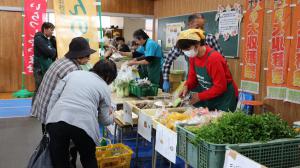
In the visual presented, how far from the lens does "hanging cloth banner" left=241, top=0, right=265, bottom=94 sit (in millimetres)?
4801

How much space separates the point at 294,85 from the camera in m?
4.11

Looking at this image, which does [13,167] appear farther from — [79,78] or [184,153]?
[184,153]

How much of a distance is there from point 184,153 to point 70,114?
0.87 meters

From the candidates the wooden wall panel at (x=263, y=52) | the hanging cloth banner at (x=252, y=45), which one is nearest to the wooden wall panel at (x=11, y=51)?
the wooden wall panel at (x=263, y=52)

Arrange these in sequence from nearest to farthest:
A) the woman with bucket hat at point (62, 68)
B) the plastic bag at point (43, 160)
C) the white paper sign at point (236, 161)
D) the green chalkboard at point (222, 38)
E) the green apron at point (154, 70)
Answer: the white paper sign at point (236, 161), the plastic bag at point (43, 160), the woman with bucket hat at point (62, 68), the green apron at point (154, 70), the green chalkboard at point (222, 38)

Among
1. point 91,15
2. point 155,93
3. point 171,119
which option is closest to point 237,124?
point 171,119

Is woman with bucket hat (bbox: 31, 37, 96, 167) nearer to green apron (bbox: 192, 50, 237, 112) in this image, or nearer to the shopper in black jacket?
green apron (bbox: 192, 50, 237, 112)

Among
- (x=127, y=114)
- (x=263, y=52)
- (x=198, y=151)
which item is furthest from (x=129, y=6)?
(x=198, y=151)

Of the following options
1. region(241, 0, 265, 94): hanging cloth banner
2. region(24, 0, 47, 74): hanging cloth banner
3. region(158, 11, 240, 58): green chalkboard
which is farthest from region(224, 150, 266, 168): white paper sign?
region(24, 0, 47, 74): hanging cloth banner

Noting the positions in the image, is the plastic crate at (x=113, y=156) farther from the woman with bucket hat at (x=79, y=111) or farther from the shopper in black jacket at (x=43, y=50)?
the shopper in black jacket at (x=43, y=50)

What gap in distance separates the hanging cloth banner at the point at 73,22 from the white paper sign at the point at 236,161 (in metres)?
2.60

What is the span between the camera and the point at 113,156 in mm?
2975

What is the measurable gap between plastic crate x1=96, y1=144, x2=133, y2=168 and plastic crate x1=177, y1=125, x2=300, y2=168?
124cm

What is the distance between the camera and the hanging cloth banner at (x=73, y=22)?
372 centimetres
